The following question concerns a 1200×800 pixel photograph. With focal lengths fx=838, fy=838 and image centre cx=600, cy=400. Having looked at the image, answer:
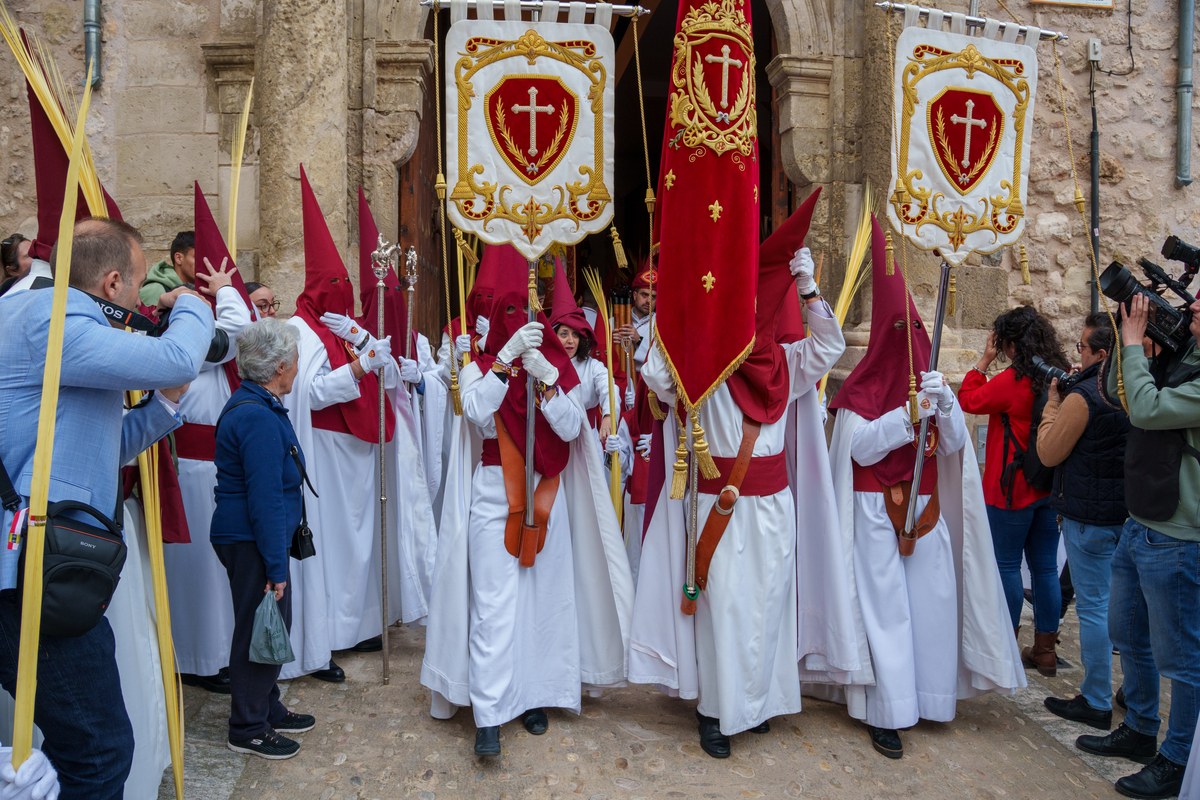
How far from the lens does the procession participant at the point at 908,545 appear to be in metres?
3.55

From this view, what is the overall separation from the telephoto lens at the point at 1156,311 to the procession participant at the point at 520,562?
2.09m

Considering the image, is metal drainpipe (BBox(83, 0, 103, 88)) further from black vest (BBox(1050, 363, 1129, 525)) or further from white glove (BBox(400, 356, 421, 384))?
black vest (BBox(1050, 363, 1129, 525))

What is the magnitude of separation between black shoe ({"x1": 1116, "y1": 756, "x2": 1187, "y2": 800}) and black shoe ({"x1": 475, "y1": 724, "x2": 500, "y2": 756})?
7.81 ft

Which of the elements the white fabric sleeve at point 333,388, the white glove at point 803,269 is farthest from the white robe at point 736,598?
the white fabric sleeve at point 333,388

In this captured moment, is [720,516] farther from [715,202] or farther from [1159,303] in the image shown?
[1159,303]

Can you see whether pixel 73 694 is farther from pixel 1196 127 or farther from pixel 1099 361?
pixel 1196 127

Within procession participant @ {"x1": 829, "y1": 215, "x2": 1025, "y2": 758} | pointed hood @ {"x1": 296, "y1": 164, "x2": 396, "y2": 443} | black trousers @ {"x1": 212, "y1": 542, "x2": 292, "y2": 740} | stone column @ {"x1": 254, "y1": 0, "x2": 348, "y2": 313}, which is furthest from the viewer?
stone column @ {"x1": 254, "y1": 0, "x2": 348, "y2": 313}

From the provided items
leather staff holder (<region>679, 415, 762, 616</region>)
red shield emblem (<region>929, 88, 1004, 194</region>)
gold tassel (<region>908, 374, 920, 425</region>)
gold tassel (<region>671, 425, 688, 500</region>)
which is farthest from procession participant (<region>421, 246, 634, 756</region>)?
red shield emblem (<region>929, 88, 1004, 194</region>)

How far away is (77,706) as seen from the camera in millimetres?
2029

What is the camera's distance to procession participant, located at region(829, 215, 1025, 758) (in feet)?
11.6

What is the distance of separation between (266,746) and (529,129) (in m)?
2.65

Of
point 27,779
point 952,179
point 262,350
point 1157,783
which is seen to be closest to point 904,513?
point 1157,783

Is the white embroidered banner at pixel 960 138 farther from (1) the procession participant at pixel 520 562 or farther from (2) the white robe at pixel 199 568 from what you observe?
(2) the white robe at pixel 199 568

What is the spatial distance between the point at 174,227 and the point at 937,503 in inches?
219
